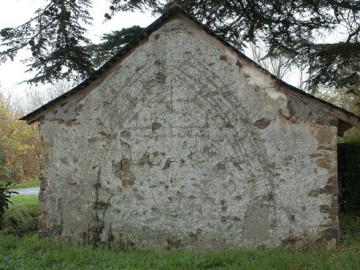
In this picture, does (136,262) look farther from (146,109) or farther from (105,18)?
(105,18)

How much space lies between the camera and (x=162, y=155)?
8523 mm

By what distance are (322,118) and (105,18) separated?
6953 mm

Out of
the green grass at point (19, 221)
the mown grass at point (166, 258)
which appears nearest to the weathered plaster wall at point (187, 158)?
the mown grass at point (166, 258)

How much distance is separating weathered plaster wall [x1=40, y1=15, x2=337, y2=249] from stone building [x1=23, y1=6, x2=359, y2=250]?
0.02 m

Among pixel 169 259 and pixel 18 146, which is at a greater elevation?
pixel 18 146

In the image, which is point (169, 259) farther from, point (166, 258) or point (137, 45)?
point (137, 45)

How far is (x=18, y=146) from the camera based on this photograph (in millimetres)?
27453

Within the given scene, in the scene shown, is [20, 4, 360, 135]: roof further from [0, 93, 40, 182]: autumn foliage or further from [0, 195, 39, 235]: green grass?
[0, 93, 40, 182]: autumn foliage

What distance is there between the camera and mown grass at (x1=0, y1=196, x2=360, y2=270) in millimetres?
6469

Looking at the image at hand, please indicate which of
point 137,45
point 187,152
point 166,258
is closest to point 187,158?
point 187,152

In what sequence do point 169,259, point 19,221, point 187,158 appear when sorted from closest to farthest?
point 169,259 → point 187,158 → point 19,221

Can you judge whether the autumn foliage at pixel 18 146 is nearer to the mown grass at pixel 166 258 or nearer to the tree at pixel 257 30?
the tree at pixel 257 30

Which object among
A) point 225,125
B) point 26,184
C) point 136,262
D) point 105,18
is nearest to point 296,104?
point 225,125

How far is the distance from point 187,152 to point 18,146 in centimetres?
2161
